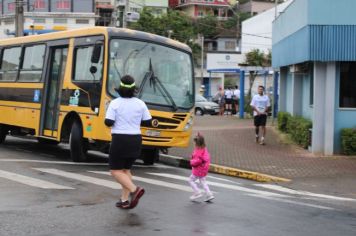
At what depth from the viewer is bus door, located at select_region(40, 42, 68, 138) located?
14.8 meters

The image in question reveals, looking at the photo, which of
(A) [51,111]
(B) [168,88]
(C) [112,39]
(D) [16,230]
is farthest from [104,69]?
(D) [16,230]

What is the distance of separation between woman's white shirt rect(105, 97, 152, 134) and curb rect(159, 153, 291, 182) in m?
5.49

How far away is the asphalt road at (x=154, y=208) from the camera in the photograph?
7.27 metres

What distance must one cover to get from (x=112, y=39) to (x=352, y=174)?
6.16 m

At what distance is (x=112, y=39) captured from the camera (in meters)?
13.4

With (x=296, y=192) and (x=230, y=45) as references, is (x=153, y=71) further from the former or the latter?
(x=230, y=45)

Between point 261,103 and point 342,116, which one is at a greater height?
point 261,103

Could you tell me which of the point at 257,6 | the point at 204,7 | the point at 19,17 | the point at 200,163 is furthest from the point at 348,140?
the point at 257,6

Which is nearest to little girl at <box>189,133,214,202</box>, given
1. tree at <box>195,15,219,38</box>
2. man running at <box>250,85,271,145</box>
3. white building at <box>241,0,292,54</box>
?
man running at <box>250,85,271,145</box>

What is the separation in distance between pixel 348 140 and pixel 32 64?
854cm

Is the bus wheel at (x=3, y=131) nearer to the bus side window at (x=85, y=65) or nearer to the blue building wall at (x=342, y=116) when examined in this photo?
the bus side window at (x=85, y=65)

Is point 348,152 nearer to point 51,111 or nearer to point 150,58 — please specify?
point 150,58

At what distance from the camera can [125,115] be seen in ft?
27.3

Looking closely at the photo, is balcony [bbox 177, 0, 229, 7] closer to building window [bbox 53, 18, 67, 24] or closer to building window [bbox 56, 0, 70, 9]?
building window [bbox 56, 0, 70, 9]
